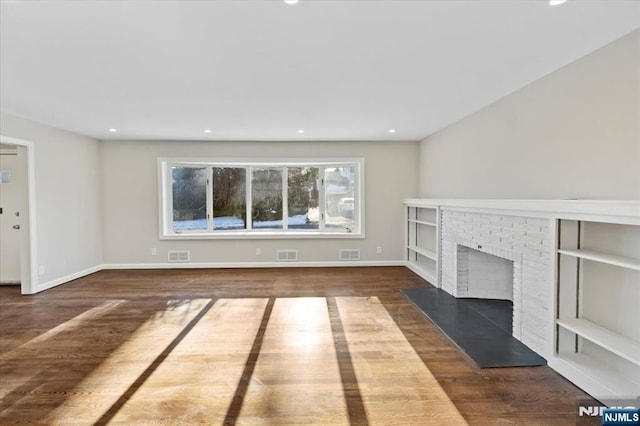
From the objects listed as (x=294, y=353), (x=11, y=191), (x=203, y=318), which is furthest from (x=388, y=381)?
(x=11, y=191)

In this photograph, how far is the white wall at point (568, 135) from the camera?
2.27 m

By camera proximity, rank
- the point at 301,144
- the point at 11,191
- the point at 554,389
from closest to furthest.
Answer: the point at 554,389 → the point at 11,191 → the point at 301,144

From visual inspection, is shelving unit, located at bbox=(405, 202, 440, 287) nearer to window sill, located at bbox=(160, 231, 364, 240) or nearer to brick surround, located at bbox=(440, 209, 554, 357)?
window sill, located at bbox=(160, 231, 364, 240)

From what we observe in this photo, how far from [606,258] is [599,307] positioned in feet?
1.70

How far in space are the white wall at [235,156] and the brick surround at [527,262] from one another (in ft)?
8.50

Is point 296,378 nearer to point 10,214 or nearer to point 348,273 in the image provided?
point 348,273

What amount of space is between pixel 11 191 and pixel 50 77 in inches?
132

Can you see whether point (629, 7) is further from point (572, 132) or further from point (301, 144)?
point (301, 144)

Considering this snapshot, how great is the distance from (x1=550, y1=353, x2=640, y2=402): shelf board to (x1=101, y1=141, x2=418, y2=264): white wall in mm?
3912

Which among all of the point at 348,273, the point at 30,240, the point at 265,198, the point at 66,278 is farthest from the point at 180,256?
the point at 348,273

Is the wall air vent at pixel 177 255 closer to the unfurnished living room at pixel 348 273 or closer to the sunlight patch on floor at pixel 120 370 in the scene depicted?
the unfurnished living room at pixel 348 273

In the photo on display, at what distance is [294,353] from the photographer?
2867mm

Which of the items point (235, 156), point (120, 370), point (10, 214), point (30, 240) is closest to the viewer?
point (120, 370)

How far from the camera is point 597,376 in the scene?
2.24 metres
